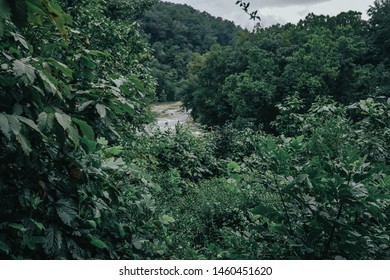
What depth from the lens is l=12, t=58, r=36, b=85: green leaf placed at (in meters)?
1.66

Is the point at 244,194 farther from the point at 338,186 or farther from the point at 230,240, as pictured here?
the point at 338,186

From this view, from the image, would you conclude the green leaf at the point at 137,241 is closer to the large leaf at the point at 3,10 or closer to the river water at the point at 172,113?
the large leaf at the point at 3,10

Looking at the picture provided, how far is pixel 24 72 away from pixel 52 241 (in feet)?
2.84

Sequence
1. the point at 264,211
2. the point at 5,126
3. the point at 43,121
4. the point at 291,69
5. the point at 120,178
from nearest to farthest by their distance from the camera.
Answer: the point at 5,126
the point at 43,121
the point at 264,211
the point at 120,178
the point at 291,69

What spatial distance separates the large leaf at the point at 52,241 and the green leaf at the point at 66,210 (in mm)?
83

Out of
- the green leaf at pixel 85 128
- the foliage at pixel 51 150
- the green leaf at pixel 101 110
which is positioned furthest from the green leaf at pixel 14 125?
the green leaf at pixel 101 110

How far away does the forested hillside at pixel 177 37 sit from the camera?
4800 centimetres

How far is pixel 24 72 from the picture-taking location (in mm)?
1671

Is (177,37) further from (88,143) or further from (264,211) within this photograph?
(264,211)

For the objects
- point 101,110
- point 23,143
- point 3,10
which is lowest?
point 23,143

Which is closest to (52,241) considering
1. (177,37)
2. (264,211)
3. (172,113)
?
(264,211)

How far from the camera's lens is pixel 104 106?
2123mm

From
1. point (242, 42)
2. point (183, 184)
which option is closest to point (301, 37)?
point (242, 42)
